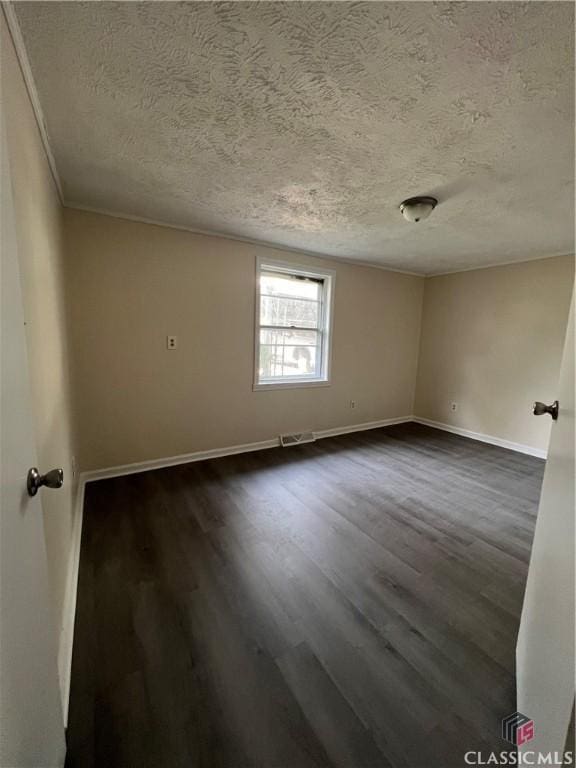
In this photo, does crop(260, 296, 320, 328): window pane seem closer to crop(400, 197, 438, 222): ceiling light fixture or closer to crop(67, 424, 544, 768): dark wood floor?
crop(400, 197, 438, 222): ceiling light fixture

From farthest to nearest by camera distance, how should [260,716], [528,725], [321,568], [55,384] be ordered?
[321,568] → [55,384] → [260,716] → [528,725]

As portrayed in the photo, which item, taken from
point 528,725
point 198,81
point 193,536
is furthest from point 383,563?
point 198,81

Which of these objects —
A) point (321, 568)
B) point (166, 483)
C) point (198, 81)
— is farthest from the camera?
point (166, 483)

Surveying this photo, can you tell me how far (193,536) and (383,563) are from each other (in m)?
1.22

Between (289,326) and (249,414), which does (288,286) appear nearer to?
(289,326)

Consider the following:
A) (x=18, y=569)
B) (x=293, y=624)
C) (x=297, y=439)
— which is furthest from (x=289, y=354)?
(x=18, y=569)

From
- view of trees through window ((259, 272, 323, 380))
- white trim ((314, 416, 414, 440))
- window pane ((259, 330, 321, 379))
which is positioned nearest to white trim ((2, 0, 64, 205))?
view of trees through window ((259, 272, 323, 380))

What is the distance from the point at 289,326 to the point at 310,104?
2490mm

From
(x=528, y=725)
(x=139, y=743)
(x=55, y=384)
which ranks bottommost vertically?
(x=139, y=743)

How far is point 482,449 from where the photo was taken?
3.84 m

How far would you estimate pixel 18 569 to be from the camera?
2.16 ft

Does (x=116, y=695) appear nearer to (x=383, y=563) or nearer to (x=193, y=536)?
(x=193, y=536)

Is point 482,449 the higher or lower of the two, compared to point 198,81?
lower

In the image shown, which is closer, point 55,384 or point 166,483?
point 55,384
